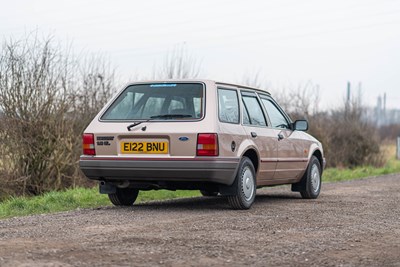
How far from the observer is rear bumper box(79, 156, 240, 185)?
9086mm

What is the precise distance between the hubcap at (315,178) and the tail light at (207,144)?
11.7 ft

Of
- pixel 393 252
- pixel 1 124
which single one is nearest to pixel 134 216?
pixel 393 252

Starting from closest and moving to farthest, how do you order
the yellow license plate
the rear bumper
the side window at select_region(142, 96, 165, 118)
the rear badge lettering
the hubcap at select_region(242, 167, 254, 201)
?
1. the rear bumper
2. the yellow license plate
3. the rear badge lettering
4. the side window at select_region(142, 96, 165, 118)
5. the hubcap at select_region(242, 167, 254, 201)

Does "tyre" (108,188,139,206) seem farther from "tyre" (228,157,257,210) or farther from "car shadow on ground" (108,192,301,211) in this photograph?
"tyre" (228,157,257,210)

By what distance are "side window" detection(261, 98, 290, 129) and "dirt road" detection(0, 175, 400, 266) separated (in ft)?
4.60

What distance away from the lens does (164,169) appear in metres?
9.14

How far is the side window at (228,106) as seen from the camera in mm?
9617

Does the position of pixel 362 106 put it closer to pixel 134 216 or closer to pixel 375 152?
pixel 375 152

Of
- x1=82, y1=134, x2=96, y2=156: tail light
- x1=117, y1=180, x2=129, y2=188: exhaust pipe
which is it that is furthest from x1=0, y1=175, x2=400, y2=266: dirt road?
x1=82, y1=134, x2=96, y2=156: tail light

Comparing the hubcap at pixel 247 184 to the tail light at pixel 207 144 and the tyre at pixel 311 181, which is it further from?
the tyre at pixel 311 181

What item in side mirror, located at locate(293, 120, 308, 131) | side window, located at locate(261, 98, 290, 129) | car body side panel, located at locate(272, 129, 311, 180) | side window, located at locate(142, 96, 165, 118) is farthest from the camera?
side mirror, located at locate(293, 120, 308, 131)

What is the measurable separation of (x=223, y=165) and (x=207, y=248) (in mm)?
2945

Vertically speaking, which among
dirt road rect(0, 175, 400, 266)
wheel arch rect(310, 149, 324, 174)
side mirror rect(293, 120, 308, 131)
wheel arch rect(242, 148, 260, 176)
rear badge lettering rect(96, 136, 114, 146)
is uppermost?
side mirror rect(293, 120, 308, 131)

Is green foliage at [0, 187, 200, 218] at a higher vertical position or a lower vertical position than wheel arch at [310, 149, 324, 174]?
lower
